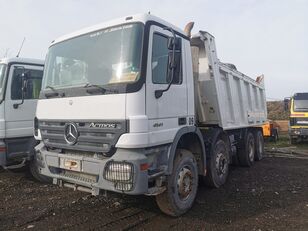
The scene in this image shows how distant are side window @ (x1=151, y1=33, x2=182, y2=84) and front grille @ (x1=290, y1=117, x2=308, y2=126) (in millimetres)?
12312

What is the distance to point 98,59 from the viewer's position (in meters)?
4.59

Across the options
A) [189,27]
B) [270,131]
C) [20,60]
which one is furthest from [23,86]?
[270,131]

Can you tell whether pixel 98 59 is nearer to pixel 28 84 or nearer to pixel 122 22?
pixel 122 22

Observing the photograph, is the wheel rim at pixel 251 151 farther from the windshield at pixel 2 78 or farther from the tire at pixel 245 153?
the windshield at pixel 2 78

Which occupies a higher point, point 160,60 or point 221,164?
point 160,60

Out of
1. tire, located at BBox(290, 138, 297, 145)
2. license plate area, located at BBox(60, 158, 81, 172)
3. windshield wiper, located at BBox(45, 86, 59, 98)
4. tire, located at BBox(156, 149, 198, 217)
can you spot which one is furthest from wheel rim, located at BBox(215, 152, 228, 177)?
tire, located at BBox(290, 138, 297, 145)

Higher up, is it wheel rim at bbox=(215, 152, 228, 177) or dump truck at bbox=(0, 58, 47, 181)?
dump truck at bbox=(0, 58, 47, 181)

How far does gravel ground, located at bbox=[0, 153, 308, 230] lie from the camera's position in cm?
478

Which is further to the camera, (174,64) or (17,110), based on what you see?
(17,110)

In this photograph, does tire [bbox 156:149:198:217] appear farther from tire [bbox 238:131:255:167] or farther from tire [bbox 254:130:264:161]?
tire [bbox 254:130:264:161]

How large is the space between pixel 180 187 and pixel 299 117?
12.0 meters

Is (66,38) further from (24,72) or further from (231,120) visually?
(231,120)

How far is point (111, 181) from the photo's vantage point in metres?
4.21

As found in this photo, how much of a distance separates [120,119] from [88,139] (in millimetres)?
611
